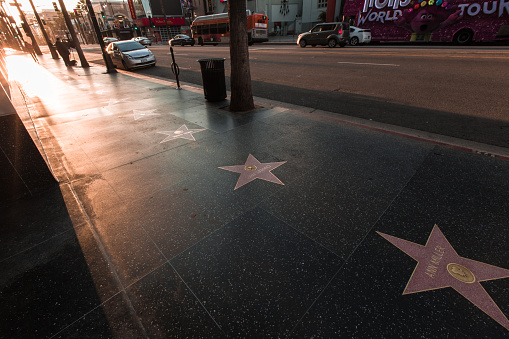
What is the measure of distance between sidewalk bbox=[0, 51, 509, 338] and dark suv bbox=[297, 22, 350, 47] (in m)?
20.4

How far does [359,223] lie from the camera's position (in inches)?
92.7

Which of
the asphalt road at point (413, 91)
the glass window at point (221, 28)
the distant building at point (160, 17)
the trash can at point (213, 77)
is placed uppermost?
the distant building at point (160, 17)

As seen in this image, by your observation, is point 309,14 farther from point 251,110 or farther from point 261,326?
point 261,326

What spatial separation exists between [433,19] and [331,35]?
7532 mm

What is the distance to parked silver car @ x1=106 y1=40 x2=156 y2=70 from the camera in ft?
45.1

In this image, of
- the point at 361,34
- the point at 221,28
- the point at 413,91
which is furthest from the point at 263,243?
the point at 221,28

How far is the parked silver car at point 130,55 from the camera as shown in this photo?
13.7m

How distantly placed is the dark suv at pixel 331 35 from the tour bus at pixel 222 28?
394 inches

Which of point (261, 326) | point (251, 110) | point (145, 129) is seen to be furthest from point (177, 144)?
point (261, 326)

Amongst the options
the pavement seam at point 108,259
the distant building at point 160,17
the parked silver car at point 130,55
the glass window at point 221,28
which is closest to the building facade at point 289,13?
the glass window at point 221,28

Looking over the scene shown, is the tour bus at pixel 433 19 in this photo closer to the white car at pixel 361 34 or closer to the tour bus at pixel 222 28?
the white car at pixel 361 34

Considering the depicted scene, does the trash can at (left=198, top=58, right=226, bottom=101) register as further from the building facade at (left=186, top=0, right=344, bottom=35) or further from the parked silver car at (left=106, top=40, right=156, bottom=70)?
the building facade at (left=186, top=0, right=344, bottom=35)

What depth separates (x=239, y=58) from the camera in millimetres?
5469

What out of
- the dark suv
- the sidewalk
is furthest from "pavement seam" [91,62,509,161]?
the dark suv
